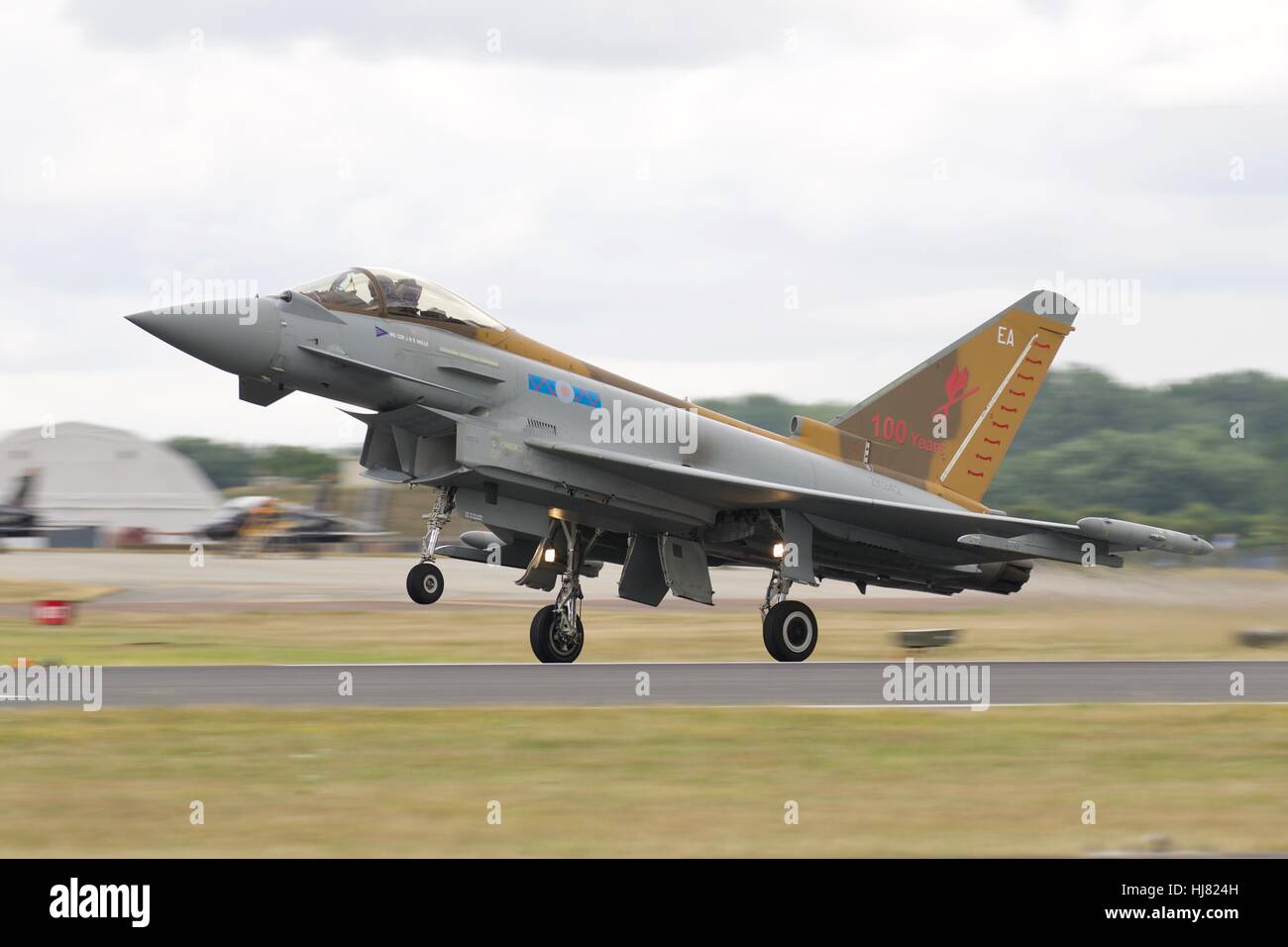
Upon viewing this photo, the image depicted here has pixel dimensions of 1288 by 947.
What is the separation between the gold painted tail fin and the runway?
2710 mm

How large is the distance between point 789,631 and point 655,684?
9.58 feet

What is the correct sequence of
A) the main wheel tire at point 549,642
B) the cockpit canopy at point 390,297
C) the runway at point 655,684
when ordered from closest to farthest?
1. the runway at point 655,684
2. the cockpit canopy at point 390,297
3. the main wheel tire at point 549,642

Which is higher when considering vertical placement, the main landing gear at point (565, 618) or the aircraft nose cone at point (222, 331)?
the aircraft nose cone at point (222, 331)

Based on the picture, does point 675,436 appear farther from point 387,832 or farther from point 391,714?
point 387,832

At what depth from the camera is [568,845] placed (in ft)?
26.6

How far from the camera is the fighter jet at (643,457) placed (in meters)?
15.1

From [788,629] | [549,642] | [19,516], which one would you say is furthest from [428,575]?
→ [19,516]

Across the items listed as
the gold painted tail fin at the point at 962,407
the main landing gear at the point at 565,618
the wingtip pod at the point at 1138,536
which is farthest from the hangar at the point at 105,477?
the wingtip pod at the point at 1138,536

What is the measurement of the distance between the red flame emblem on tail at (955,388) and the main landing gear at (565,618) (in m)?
4.89

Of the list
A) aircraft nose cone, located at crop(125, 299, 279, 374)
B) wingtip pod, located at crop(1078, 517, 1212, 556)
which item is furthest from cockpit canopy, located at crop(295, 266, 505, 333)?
wingtip pod, located at crop(1078, 517, 1212, 556)

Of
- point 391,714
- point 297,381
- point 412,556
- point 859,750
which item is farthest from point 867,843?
point 412,556

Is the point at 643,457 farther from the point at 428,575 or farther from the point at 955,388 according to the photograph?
the point at 955,388

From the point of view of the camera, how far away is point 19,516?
5309cm

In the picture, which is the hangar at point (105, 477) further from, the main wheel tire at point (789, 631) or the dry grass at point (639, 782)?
the dry grass at point (639, 782)
